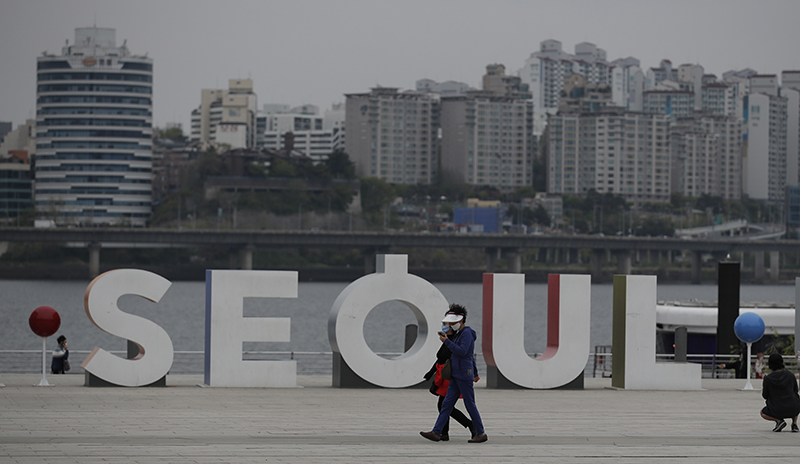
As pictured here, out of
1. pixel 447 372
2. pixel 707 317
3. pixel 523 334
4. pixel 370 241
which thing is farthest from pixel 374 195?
pixel 447 372

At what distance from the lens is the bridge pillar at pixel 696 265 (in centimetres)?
16062

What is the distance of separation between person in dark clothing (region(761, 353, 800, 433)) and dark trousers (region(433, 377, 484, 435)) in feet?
14.8

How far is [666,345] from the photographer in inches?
1414

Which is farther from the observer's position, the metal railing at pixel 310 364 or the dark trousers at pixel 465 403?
the metal railing at pixel 310 364

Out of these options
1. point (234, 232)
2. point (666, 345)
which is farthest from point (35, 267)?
point (666, 345)

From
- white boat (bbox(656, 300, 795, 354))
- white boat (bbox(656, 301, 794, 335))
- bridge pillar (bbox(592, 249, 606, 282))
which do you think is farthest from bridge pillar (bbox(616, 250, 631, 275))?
white boat (bbox(656, 300, 795, 354))

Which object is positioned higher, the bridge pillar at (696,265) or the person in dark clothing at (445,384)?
the person in dark clothing at (445,384)

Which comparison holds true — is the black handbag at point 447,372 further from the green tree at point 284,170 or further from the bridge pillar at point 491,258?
the green tree at point 284,170

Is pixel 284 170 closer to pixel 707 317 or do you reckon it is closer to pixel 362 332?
pixel 707 317

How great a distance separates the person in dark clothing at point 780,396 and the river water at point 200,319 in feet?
40.5

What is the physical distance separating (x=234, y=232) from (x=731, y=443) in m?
125

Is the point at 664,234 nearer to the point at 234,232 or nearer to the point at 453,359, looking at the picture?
the point at 234,232

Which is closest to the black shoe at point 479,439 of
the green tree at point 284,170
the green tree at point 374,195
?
the green tree at point 374,195

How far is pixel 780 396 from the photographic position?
15820 millimetres
